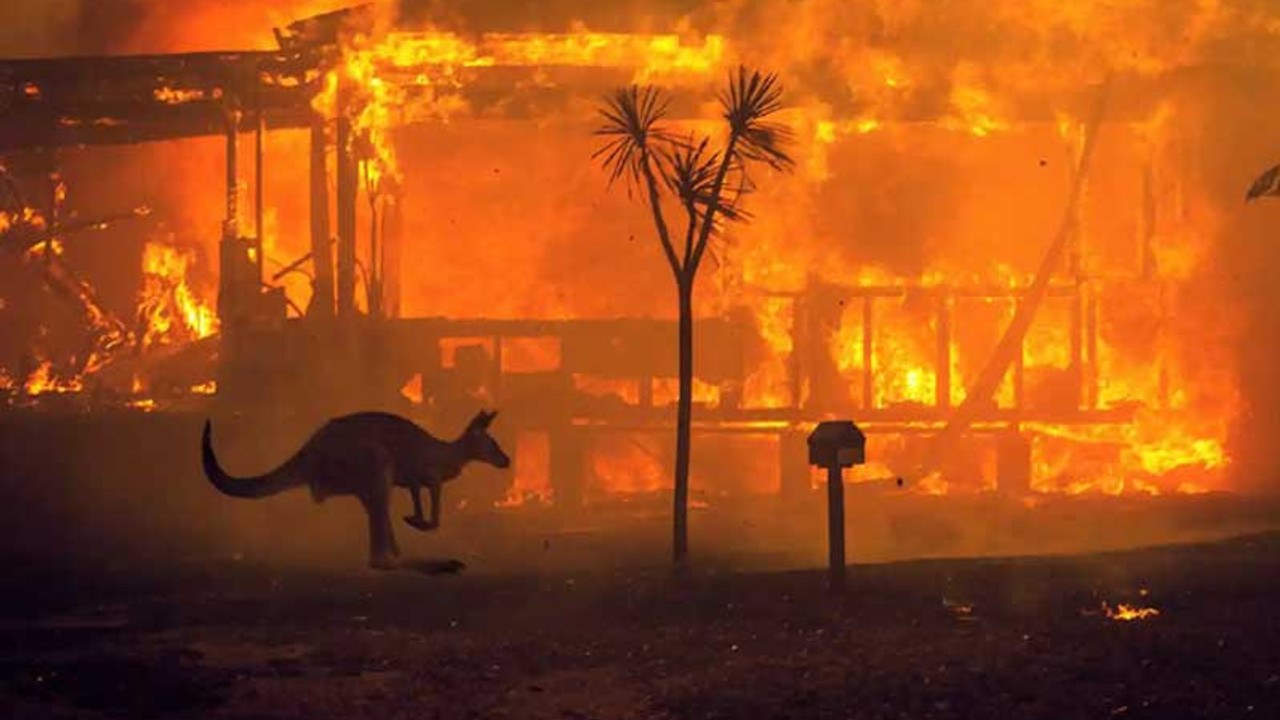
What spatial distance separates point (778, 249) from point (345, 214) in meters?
5.65

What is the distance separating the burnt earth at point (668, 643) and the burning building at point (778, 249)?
6.23 m

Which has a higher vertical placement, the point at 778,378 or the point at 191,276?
the point at 191,276

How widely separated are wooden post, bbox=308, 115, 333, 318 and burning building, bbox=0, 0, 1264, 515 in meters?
0.04

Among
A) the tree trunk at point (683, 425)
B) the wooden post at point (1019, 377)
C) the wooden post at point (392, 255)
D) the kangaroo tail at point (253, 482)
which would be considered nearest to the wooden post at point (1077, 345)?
the wooden post at point (1019, 377)

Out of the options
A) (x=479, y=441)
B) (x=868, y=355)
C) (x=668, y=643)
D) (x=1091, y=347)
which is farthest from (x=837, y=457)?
(x=1091, y=347)

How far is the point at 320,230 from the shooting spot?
60.5 ft

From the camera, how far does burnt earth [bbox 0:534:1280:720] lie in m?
8.14

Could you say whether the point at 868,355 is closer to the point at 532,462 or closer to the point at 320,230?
the point at 532,462

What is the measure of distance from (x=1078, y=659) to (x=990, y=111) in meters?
12.2

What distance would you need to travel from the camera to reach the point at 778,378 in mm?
20734

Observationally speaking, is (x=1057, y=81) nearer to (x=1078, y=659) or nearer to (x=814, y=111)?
(x=814, y=111)

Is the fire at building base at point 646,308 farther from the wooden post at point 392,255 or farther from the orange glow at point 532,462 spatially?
the orange glow at point 532,462

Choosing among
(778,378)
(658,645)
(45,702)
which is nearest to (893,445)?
(778,378)

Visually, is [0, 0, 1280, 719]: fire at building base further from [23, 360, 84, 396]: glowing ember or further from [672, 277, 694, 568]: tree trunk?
[672, 277, 694, 568]: tree trunk
